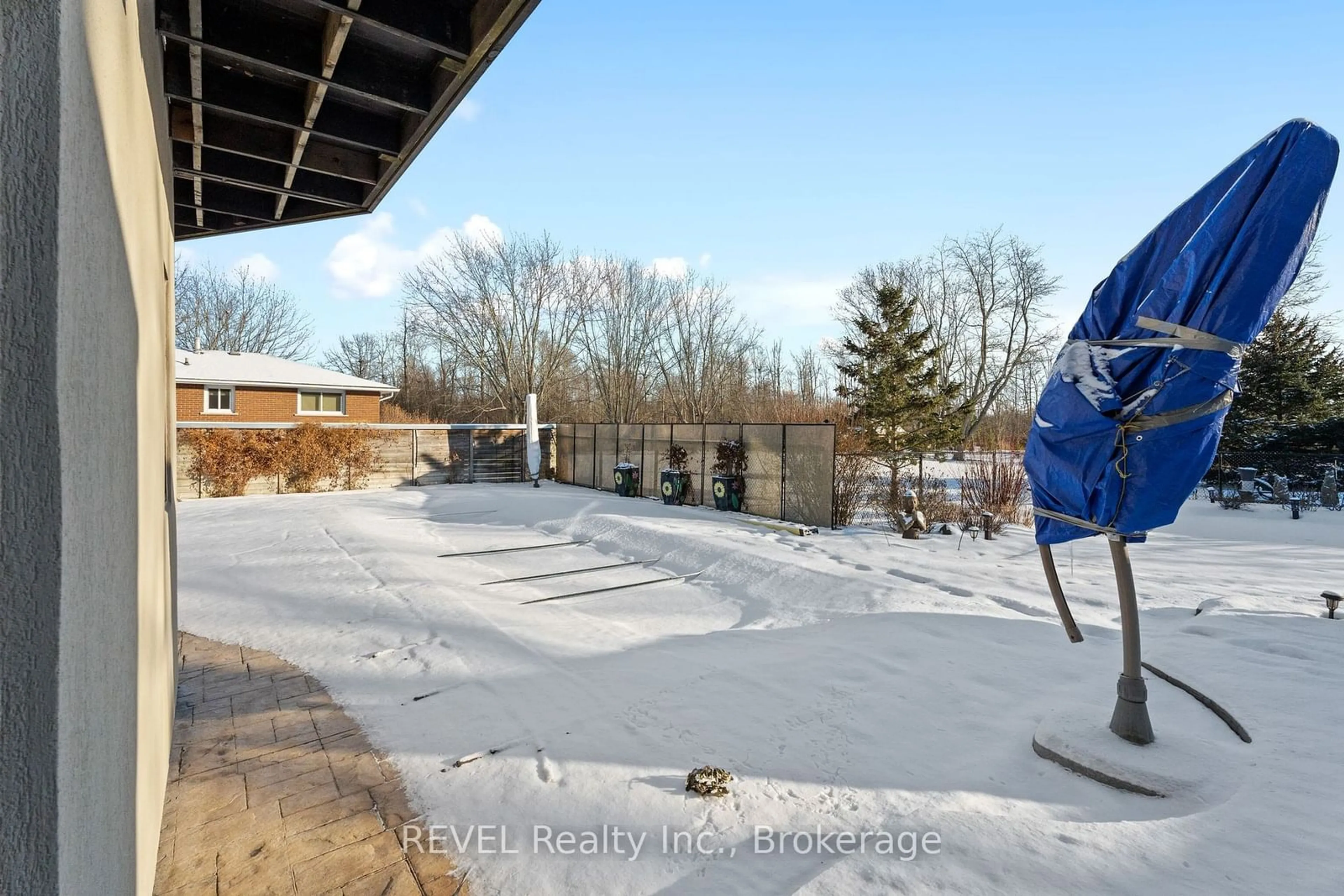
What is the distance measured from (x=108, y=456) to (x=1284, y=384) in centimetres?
2433

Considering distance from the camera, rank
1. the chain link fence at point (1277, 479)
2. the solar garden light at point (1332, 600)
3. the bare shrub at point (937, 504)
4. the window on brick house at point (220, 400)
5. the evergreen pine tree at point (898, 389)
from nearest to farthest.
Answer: the solar garden light at point (1332, 600), the bare shrub at point (937, 504), the chain link fence at point (1277, 479), the evergreen pine tree at point (898, 389), the window on brick house at point (220, 400)

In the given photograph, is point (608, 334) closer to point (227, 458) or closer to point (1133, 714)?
point (227, 458)

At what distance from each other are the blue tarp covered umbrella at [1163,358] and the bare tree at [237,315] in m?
34.1

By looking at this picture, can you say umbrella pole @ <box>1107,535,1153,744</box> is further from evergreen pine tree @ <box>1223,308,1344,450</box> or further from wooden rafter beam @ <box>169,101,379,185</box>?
evergreen pine tree @ <box>1223,308,1344,450</box>

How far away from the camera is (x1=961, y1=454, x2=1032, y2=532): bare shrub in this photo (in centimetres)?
1067

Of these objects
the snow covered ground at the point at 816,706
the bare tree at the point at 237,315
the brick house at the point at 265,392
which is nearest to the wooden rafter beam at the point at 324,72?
the snow covered ground at the point at 816,706

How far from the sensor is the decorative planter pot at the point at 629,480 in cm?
1486

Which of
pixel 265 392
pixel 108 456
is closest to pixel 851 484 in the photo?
pixel 108 456

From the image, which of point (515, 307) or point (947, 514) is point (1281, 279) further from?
point (515, 307)

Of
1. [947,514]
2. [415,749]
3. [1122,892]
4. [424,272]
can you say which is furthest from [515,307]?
[1122,892]

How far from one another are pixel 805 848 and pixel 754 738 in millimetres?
859

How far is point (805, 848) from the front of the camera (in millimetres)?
2477

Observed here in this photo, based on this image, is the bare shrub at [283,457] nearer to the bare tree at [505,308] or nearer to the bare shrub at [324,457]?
the bare shrub at [324,457]

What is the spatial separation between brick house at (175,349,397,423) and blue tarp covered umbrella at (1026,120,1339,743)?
18.3 m
